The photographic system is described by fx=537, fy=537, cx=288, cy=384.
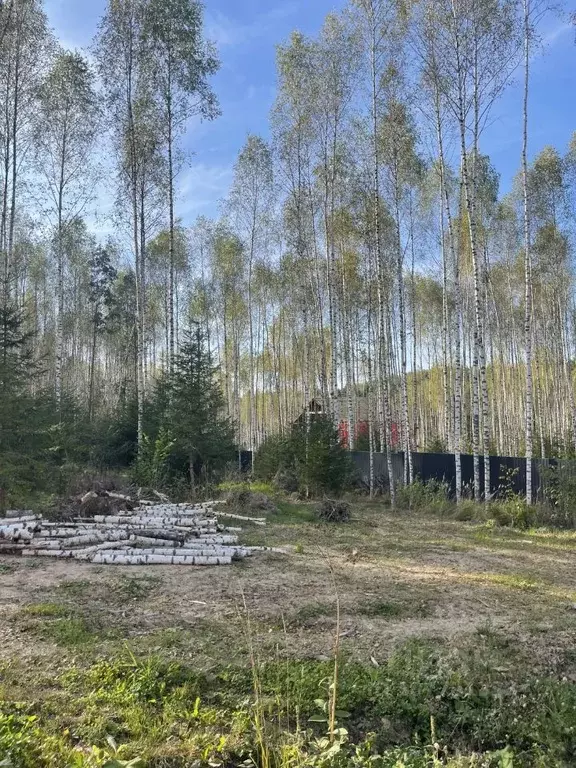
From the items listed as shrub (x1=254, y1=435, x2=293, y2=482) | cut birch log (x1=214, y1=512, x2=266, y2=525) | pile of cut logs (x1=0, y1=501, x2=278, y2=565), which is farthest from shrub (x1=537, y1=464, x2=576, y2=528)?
pile of cut logs (x1=0, y1=501, x2=278, y2=565)

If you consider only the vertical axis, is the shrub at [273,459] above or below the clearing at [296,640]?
above

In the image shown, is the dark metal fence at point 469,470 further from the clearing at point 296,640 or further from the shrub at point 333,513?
the clearing at point 296,640

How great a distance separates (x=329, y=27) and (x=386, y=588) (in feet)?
47.7

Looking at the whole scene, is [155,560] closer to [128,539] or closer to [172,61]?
[128,539]

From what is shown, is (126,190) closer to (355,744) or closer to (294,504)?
(294,504)

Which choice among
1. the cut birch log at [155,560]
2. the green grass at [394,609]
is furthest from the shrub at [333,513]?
the green grass at [394,609]

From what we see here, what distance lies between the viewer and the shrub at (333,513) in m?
9.48

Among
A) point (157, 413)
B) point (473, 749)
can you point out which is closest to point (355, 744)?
point (473, 749)

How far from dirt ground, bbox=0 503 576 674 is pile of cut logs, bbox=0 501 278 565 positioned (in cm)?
25

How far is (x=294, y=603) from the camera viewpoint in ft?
14.8

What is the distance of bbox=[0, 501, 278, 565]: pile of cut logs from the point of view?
600 cm

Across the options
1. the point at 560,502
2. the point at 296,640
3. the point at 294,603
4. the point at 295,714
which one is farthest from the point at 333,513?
the point at 295,714

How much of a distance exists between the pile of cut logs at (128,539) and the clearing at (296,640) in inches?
9.3

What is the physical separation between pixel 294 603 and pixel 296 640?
85cm
